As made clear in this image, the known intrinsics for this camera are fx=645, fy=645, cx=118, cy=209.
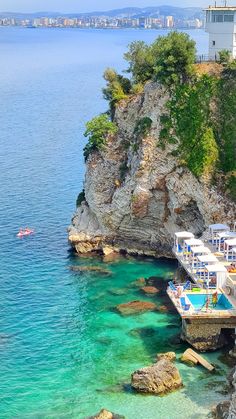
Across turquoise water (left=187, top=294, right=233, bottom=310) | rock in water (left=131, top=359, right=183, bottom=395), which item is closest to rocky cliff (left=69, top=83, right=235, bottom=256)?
turquoise water (left=187, top=294, right=233, bottom=310)

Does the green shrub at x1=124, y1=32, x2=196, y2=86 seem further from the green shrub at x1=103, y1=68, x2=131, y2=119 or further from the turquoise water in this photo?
the turquoise water

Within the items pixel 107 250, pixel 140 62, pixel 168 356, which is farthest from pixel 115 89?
pixel 168 356

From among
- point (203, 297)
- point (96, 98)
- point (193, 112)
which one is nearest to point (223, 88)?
point (193, 112)

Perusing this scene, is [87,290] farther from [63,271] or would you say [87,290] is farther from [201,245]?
[201,245]

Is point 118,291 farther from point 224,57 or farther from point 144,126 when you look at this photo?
point 224,57

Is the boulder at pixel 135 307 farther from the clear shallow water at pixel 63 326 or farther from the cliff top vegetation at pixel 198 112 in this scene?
the cliff top vegetation at pixel 198 112

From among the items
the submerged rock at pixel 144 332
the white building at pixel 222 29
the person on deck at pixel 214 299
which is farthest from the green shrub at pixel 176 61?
the submerged rock at pixel 144 332
